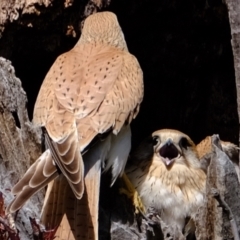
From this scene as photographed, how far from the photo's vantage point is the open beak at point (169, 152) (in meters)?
5.20

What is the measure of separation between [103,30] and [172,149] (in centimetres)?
76

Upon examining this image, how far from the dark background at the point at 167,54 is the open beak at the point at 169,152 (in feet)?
2.14

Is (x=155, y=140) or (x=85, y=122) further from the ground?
(x=85, y=122)

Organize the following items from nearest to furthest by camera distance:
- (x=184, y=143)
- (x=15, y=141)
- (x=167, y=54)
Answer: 1. (x=15, y=141)
2. (x=184, y=143)
3. (x=167, y=54)

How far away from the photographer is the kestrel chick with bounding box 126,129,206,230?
5059 millimetres

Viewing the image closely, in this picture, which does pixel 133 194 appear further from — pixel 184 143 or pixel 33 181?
pixel 33 181

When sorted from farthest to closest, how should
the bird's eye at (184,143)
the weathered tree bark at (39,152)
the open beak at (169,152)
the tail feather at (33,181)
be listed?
the bird's eye at (184,143), the open beak at (169,152), the weathered tree bark at (39,152), the tail feather at (33,181)

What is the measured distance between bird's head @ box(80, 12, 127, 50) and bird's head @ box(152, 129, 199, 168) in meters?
0.54

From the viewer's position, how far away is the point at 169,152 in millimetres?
5258

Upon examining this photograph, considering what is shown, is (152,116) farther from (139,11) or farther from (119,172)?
(119,172)

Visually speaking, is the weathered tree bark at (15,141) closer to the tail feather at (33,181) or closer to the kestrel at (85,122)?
the kestrel at (85,122)

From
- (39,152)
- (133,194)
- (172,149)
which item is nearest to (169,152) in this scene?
(172,149)

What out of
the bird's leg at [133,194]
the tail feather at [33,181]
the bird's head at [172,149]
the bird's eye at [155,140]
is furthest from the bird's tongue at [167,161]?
the tail feather at [33,181]

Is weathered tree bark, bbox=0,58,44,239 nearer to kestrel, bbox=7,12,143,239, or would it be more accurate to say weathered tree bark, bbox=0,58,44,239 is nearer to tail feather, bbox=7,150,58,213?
kestrel, bbox=7,12,143,239
